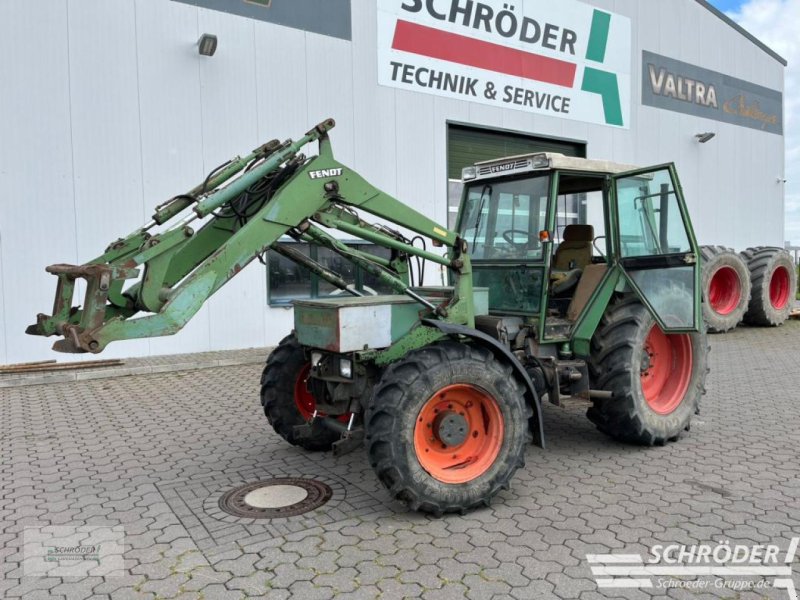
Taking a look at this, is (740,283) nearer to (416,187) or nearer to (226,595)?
(416,187)

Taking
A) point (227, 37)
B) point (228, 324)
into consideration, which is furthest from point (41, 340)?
point (227, 37)

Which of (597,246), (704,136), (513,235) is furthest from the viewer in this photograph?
(704,136)

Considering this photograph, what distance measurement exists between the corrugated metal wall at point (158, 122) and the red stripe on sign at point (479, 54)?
30.7 inches

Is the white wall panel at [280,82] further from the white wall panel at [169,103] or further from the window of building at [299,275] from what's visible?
the window of building at [299,275]

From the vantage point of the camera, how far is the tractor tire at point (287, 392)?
5.04 metres

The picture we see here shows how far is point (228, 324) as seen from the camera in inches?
392

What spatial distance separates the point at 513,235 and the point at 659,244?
49.2 inches

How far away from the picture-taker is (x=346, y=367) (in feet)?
13.7

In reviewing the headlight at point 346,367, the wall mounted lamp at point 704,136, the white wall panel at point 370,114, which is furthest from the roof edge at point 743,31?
the headlight at point 346,367

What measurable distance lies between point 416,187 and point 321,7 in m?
3.46

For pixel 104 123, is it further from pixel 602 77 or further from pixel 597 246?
pixel 602 77
